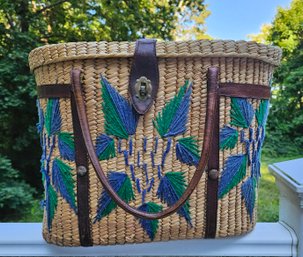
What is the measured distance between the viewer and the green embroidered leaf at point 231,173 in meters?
0.74

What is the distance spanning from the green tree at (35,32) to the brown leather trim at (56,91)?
2363 millimetres

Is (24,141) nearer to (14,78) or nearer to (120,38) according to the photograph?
(14,78)

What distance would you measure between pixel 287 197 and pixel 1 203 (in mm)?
2536

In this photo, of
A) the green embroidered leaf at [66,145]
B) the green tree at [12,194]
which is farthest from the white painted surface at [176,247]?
the green tree at [12,194]

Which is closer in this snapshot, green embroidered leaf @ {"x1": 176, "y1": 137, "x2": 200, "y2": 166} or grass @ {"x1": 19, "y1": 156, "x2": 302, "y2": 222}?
green embroidered leaf @ {"x1": 176, "y1": 137, "x2": 200, "y2": 166}

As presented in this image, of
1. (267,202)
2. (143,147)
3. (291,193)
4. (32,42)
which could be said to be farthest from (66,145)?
(32,42)

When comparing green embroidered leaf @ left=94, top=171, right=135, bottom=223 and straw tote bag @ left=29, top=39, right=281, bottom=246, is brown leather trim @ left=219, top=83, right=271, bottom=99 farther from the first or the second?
green embroidered leaf @ left=94, top=171, right=135, bottom=223

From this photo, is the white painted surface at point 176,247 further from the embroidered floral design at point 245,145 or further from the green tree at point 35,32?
the green tree at point 35,32

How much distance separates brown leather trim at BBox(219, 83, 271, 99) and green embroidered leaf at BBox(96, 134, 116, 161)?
0.76 feet

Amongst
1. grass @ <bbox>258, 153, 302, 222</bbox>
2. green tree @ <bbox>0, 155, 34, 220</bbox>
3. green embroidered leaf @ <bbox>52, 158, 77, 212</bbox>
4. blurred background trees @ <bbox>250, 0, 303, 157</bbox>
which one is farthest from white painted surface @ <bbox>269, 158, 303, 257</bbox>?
blurred background trees @ <bbox>250, 0, 303, 157</bbox>

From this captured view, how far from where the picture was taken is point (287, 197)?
846mm

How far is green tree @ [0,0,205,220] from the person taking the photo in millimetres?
3174

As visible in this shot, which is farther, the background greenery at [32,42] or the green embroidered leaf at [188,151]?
the background greenery at [32,42]

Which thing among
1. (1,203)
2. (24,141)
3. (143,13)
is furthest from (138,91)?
(143,13)
